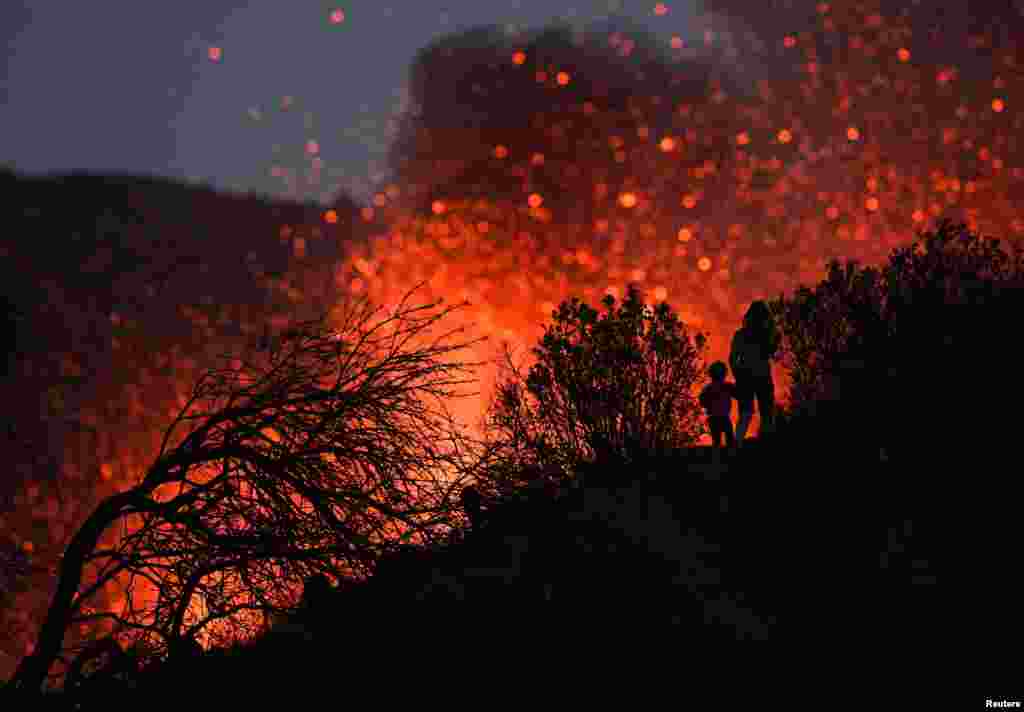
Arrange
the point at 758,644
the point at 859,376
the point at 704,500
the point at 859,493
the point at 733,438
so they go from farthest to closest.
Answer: the point at 859,376, the point at 733,438, the point at 704,500, the point at 859,493, the point at 758,644

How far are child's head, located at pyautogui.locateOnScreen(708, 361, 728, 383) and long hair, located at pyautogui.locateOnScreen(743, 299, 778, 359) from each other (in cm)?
93

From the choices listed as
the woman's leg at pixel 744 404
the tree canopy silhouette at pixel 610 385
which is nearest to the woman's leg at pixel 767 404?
the woman's leg at pixel 744 404

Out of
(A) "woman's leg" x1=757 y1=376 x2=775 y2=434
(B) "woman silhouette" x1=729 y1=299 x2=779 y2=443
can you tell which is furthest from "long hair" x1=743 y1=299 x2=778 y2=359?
(A) "woman's leg" x1=757 y1=376 x2=775 y2=434

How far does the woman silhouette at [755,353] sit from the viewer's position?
11508 millimetres

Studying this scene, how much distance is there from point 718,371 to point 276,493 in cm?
725

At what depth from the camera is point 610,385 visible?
1714 cm

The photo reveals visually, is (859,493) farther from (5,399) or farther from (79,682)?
(5,399)

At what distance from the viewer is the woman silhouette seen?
37.8 feet

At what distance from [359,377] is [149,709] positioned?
347 cm

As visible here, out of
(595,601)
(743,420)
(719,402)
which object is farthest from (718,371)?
(595,601)

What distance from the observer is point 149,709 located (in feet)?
Result: 23.7

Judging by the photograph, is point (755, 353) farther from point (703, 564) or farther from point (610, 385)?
point (610, 385)

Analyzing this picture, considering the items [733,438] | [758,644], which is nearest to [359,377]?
[758,644]

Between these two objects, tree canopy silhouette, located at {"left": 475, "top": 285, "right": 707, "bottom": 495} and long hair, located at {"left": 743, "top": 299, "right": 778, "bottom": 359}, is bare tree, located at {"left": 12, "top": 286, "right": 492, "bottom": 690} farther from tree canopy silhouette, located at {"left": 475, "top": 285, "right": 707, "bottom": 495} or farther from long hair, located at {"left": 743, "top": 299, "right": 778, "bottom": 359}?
tree canopy silhouette, located at {"left": 475, "top": 285, "right": 707, "bottom": 495}
